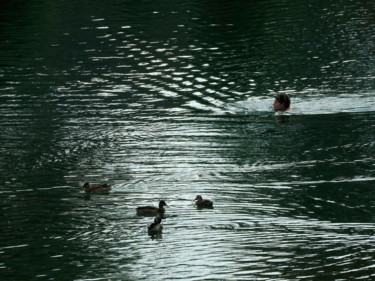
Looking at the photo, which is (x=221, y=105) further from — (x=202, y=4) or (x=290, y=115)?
(x=202, y=4)

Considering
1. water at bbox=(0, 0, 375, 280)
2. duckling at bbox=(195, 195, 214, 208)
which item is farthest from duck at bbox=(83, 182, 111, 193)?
duckling at bbox=(195, 195, 214, 208)

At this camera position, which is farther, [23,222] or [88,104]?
[88,104]

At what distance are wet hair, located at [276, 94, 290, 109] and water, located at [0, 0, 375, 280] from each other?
0.35 meters

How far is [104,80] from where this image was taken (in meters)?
31.5

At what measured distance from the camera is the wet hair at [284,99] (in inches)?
1021

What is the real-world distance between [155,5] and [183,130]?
2760cm

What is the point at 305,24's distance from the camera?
4184 cm

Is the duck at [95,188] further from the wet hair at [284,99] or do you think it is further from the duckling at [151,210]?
the wet hair at [284,99]

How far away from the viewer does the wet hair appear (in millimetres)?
25938

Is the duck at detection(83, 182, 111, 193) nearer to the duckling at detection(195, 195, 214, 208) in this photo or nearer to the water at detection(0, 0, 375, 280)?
the water at detection(0, 0, 375, 280)

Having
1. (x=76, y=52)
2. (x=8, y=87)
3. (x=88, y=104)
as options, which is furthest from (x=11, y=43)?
(x=88, y=104)

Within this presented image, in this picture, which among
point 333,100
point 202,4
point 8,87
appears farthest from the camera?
point 202,4

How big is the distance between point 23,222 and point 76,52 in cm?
1956

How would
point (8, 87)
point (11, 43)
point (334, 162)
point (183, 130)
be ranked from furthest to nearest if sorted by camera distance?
point (11, 43)
point (8, 87)
point (183, 130)
point (334, 162)
